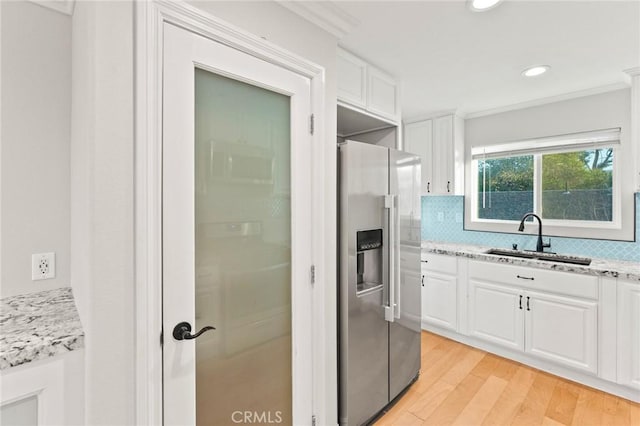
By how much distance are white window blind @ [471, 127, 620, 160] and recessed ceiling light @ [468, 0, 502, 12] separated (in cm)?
212

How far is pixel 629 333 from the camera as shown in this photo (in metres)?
2.21

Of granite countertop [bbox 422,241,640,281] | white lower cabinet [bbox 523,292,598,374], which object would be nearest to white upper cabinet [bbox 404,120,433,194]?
granite countertop [bbox 422,241,640,281]

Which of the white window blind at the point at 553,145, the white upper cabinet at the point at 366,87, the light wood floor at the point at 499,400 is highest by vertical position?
the white upper cabinet at the point at 366,87

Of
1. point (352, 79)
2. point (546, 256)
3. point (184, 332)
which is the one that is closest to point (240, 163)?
point (184, 332)

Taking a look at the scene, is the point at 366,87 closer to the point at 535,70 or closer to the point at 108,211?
the point at 535,70

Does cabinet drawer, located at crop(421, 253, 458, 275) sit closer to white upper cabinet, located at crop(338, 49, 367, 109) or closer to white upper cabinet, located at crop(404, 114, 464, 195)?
white upper cabinet, located at crop(404, 114, 464, 195)

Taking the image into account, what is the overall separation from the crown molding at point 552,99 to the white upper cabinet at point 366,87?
63.5 inches

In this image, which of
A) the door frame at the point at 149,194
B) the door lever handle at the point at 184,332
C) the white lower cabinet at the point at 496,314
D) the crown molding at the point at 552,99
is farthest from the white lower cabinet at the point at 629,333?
the door frame at the point at 149,194

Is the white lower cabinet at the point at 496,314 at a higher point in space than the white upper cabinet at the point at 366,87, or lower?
lower

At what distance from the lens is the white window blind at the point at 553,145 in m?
2.83

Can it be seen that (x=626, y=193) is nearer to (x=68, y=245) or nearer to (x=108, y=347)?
(x=108, y=347)

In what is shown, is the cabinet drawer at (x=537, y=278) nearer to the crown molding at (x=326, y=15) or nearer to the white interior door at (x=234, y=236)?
the white interior door at (x=234, y=236)

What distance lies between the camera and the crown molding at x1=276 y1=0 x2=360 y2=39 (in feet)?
5.09

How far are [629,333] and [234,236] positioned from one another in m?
2.91
